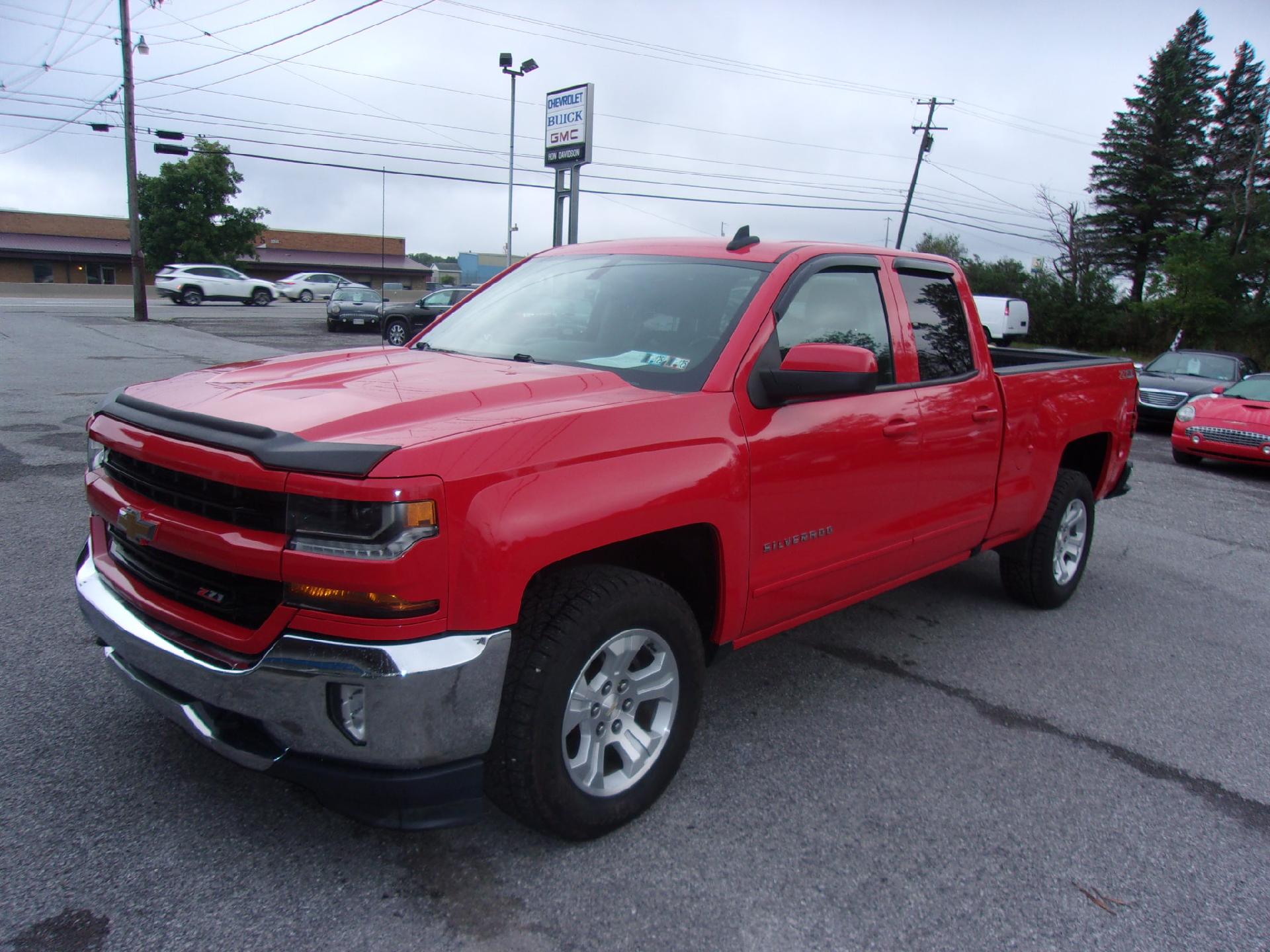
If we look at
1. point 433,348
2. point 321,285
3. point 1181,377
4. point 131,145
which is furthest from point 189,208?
point 433,348

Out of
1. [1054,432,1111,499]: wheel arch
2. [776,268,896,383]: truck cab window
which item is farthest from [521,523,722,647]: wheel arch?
[1054,432,1111,499]: wheel arch

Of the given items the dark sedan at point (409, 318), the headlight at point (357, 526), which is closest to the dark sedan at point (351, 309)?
the dark sedan at point (409, 318)

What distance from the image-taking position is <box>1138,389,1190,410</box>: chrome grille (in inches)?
579

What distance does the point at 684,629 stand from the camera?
295 cm

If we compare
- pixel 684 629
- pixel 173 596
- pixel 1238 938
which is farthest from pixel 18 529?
pixel 1238 938

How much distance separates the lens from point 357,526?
2.30 meters

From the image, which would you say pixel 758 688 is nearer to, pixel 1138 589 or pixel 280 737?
pixel 280 737

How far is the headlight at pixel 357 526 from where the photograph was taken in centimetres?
229

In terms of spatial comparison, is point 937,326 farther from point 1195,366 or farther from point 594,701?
point 1195,366

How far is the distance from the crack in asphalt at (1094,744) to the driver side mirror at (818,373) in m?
1.69

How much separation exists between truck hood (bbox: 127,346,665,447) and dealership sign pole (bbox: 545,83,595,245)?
53.1 feet

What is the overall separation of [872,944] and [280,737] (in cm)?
167

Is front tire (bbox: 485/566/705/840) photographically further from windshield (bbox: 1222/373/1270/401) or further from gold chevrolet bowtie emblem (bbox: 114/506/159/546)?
windshield (bbox: 1222/373/1270/401)

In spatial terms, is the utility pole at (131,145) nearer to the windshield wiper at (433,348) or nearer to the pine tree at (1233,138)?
the windshield wiper at (433,348)
